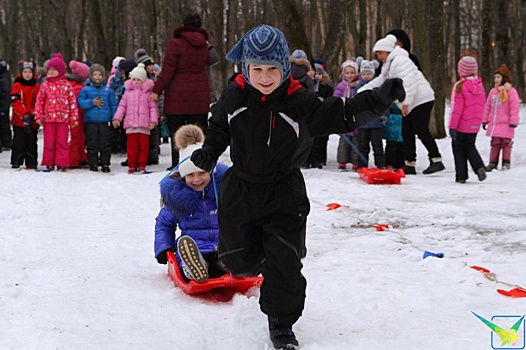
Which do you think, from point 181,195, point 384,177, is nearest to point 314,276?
point 181,195

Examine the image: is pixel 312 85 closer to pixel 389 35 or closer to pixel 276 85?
pixel 389 35

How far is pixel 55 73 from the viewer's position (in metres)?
10.0

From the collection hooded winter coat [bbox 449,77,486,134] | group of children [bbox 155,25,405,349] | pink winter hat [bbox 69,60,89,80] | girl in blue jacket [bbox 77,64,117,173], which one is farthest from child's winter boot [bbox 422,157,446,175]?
group of children [bbox 155,25,405,349]

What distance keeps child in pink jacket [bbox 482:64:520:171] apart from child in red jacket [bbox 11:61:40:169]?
7.39m

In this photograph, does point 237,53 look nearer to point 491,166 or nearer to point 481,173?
point 481,173

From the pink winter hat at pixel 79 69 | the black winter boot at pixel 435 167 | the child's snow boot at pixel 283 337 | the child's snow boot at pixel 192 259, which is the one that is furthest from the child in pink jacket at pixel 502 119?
the child's snow boot at pixel 283 337

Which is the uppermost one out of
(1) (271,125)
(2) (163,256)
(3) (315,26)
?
(3) (315,26)

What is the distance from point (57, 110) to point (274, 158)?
24.7 ft

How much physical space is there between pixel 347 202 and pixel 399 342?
423 centimetres

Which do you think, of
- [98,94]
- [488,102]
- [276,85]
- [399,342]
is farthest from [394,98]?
[488,102]

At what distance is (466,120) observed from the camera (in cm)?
877

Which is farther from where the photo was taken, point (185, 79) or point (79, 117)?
point (79, 117)

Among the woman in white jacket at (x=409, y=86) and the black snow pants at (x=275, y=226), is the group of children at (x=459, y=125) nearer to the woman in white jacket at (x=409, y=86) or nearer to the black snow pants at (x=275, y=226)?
the woman in white jacket at (x=409, y=86)

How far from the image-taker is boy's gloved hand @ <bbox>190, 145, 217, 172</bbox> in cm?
335
